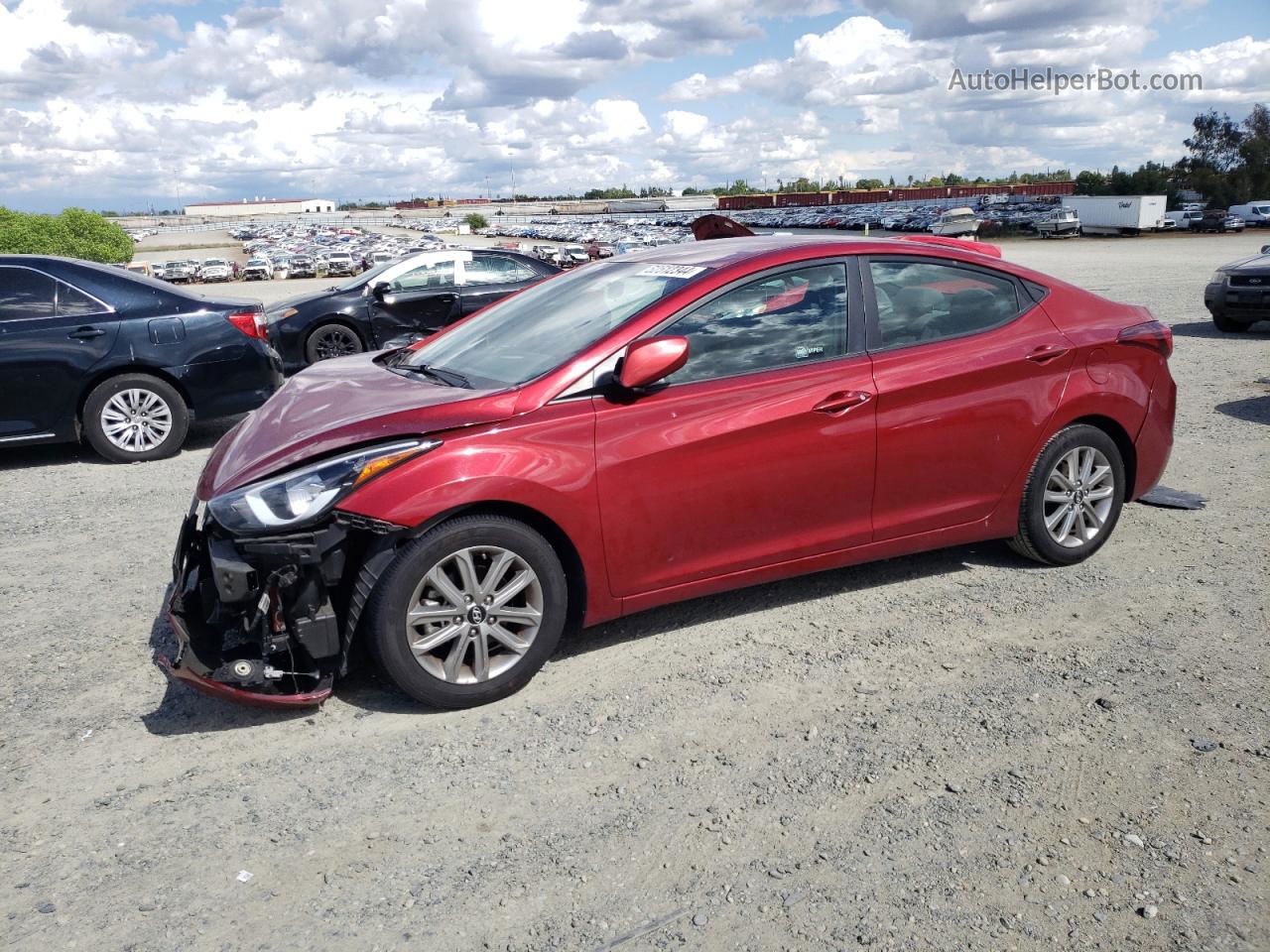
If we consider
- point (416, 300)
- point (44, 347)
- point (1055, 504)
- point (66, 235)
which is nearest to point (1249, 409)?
point (1055, 504)

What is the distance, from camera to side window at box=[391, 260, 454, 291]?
13.6m

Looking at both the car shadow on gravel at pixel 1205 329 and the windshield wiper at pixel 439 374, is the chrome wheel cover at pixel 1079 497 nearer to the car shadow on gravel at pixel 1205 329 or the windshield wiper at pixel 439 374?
the windshield wiper at pixel 439 374

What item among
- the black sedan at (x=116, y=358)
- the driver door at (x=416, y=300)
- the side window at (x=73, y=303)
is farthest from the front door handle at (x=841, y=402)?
the driver door at (x=416, y=300)

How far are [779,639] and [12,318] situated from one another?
21.4 ft

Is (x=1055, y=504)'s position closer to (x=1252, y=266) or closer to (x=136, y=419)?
(x=136, y=419)

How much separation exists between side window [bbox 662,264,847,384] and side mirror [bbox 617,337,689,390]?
229 mm

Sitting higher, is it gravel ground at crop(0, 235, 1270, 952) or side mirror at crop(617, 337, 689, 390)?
side mirror at crop(617, 337, 689, 390)

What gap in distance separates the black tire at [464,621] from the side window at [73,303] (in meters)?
5.71

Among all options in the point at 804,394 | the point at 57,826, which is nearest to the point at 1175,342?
the point at 804,394

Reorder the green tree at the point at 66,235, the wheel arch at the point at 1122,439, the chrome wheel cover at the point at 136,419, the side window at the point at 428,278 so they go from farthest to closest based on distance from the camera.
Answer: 1. the green tree at the point at 66,235
2. the side window at the point at 428,278
3. the chrome wheel cover at the point at 136,419
4. the wheel arch at the point at 1122,439

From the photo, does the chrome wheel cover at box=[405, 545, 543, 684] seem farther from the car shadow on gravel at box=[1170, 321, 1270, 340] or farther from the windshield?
the car shadow on gravel at box=[1170, 321, 1270, 340]

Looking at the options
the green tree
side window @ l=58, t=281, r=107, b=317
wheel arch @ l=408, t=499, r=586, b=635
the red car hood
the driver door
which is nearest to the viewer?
wheel arch @ l=408, t=499, r=586, b=635

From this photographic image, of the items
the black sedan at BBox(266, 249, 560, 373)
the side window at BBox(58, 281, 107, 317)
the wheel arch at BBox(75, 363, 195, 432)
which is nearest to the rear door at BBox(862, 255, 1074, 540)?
the wheel arch at BBox(75, 363, 195, 432)

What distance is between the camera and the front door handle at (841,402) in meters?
4.45
